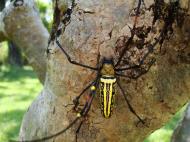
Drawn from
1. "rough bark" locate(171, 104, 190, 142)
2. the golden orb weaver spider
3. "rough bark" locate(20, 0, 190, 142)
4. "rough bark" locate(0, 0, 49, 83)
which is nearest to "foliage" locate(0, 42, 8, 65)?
"rough bark" locate(0, 0, 49, 83)

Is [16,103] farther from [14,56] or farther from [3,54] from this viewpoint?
[3,54]

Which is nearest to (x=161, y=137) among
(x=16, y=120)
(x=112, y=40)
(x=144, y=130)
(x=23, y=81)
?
(x=16, y=120)

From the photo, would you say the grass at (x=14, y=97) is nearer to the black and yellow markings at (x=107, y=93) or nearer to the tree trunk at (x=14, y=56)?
the tree trunk at (x=14, y=56)

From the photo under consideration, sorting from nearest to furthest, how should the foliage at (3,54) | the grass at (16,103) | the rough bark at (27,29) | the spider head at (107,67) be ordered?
the spider head at (107,67) → the rough bark at (27,29) → the grass at (16,103) → the foliage at (3,54)

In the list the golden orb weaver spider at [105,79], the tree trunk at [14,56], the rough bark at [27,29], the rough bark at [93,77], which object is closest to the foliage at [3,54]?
the tree trunk at [14,56]

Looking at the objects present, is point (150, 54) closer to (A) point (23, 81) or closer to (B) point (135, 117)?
(B) point (135, 117)

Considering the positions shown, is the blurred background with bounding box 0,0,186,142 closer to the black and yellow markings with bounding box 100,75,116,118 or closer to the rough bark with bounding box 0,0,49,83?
the rough bark with bounding box 0,0,49,83

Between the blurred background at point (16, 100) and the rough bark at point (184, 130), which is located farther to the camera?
the blurred background at point (16, 100)

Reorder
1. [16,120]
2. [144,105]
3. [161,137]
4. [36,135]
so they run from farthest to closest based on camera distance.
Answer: [16,120]
[161,137]
[36,135]
[144,105]

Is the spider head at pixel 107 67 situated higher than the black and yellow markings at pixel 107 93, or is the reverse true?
the spider head at pixel 107 67

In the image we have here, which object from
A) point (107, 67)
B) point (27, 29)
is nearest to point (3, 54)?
point (27, 29)
